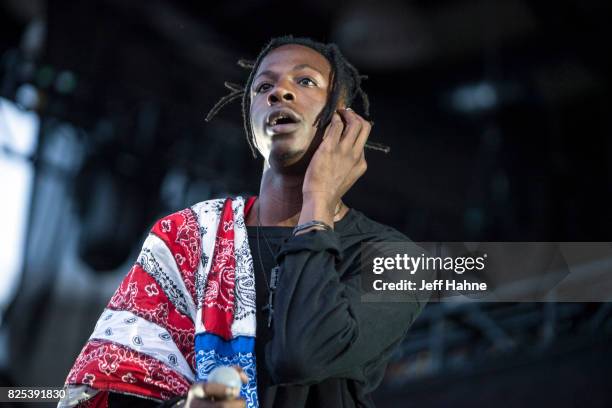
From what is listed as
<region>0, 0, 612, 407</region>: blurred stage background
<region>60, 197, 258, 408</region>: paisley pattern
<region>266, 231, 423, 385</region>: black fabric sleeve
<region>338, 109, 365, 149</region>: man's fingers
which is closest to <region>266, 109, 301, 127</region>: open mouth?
<region>338, 109, 365, 149</region>: man's fingers

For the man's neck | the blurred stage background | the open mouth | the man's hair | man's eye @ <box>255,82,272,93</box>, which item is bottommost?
the man's neck

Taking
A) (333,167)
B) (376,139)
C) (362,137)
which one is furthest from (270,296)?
(376,139)

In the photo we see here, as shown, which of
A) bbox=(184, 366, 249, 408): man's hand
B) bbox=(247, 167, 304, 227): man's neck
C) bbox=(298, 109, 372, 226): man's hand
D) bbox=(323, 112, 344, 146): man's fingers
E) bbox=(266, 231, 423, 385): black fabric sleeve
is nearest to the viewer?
bbox=(184, 366, 249, 408): man's hand

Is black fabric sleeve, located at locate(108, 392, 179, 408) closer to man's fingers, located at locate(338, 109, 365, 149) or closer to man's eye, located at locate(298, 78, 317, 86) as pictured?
man's fingers, located at locate(338, 109, 365, 149)

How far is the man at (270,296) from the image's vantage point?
1246mm

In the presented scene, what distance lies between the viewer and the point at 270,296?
1383 mm

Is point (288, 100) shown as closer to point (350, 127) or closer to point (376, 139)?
point (350, 127)

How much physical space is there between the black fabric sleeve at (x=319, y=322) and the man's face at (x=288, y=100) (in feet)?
1.01

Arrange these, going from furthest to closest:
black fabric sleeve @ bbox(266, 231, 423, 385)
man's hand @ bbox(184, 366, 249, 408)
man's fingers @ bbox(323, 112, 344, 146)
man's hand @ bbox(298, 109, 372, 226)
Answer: man's fingers @ bbox(323, 112, 344, 146) → man's hand @ bbox(298, 109, 372, 226) → black fabric sleeve @ bbox(266, 231, 423, 385) → man's hand @ bbox(184, 366, 249, 408)

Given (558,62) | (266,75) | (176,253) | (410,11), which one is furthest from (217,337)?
(558,62)

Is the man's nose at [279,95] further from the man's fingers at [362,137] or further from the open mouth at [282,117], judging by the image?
the man's fingers at [362,137]

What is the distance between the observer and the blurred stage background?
4898 mm

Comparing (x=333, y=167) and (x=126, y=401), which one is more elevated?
(x=333, y=167)

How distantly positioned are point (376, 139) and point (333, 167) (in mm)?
4260
